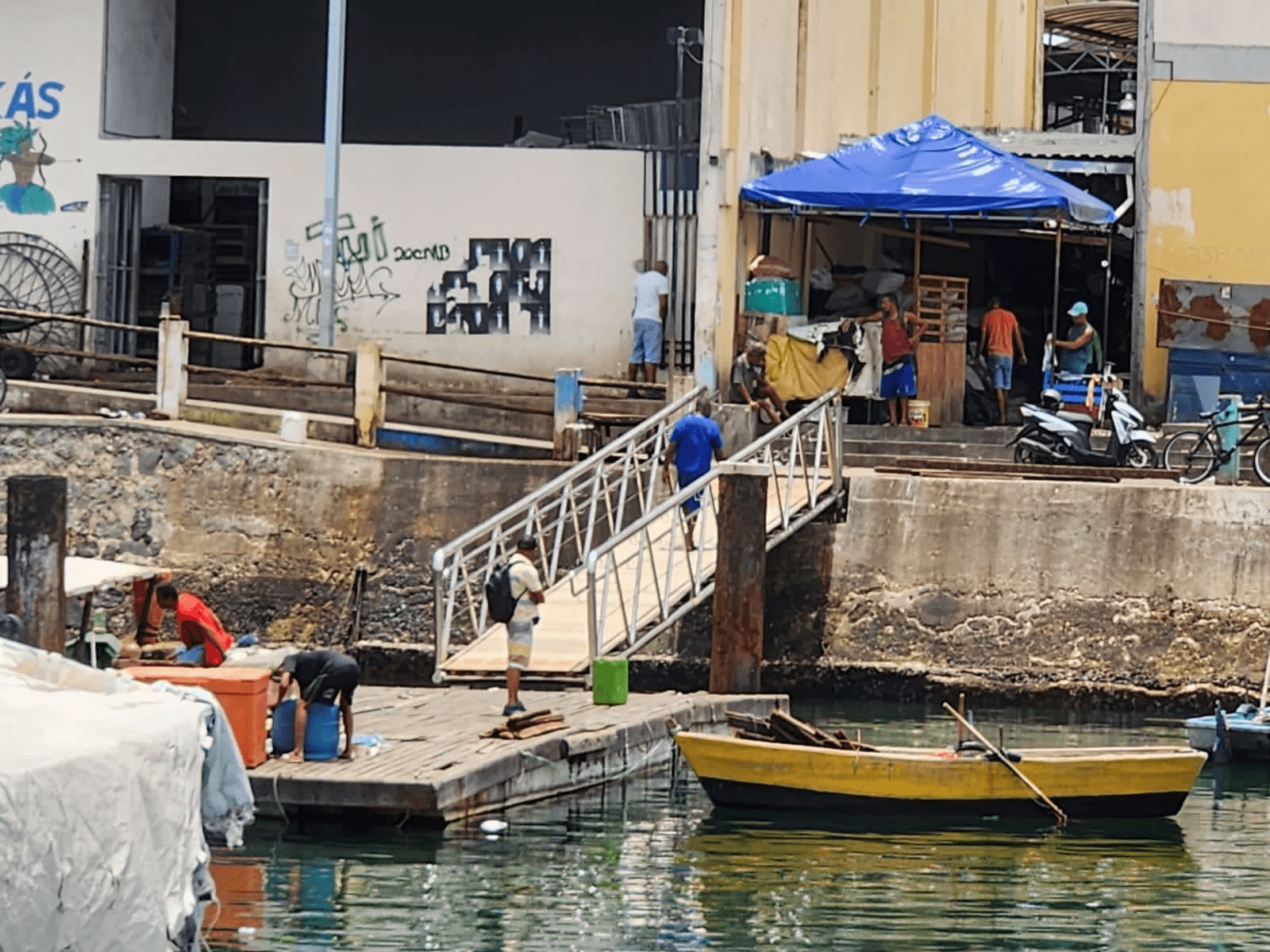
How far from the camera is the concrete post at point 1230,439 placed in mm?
24844

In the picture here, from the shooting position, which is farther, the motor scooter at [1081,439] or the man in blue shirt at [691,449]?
the motor scooter at [1081,439]

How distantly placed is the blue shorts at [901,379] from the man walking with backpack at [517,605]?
Result: 8096 millimetres

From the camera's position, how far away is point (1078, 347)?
2764cm

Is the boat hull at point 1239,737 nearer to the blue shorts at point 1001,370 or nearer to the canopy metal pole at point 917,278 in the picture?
the blue shorts at point 1001,370

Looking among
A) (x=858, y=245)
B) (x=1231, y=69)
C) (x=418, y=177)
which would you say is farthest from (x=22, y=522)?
(x=1231, y=69)

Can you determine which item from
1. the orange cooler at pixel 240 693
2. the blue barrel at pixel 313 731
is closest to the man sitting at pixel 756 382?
the blue barrel at pixel 313 731

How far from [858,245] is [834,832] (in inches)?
527

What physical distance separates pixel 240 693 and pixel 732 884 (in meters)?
3.30

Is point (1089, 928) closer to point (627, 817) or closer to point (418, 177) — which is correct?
point (627, 817)

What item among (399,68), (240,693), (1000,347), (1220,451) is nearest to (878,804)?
(240,693)

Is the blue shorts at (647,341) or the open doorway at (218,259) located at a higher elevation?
the open doorway at (218,259)

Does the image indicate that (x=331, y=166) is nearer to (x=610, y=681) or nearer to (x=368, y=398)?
(x=368, y=398)

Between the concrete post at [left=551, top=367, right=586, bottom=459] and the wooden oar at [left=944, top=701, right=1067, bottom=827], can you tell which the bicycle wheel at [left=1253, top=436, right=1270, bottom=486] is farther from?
the wooden oar at [left=944, top=701, right=1067, bottom=827]

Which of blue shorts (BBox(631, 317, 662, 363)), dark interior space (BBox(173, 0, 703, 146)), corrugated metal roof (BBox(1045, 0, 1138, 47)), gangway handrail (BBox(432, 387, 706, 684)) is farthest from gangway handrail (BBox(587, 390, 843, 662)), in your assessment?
corrugated metal roof (BBox(1045, 0, 1138, 47))
